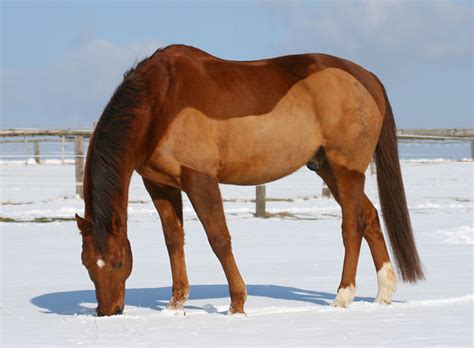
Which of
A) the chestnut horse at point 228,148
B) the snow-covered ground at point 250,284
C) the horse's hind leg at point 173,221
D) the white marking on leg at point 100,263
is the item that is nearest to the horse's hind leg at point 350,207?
the chestnut horse at point 228,148

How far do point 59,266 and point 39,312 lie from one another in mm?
2963

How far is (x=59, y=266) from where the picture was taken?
29.8ft

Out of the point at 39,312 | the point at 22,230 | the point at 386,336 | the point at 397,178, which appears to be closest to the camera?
the point at 386,336

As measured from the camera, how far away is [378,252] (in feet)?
21.3

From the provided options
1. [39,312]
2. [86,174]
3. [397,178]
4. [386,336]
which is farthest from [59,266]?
[386,336]

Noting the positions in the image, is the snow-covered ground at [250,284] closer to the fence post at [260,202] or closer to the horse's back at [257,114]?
the fence post at [260,202]

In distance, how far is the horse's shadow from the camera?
6445 millimetres

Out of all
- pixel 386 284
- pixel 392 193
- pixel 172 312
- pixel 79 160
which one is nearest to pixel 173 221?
pixel 172 312

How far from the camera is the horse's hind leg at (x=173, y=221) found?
629 centimetres

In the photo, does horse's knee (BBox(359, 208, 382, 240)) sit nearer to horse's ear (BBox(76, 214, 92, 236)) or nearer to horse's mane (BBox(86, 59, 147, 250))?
horse's mane (BBox(86, 59, 147, 250))

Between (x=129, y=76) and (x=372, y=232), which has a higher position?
(x=129, y=76)

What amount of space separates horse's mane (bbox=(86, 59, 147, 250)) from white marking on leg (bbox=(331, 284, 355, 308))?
182 cm

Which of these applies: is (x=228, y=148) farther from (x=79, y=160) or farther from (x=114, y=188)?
(x=79, y=160)

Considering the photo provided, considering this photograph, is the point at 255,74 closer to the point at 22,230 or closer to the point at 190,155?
the point at 190,155
